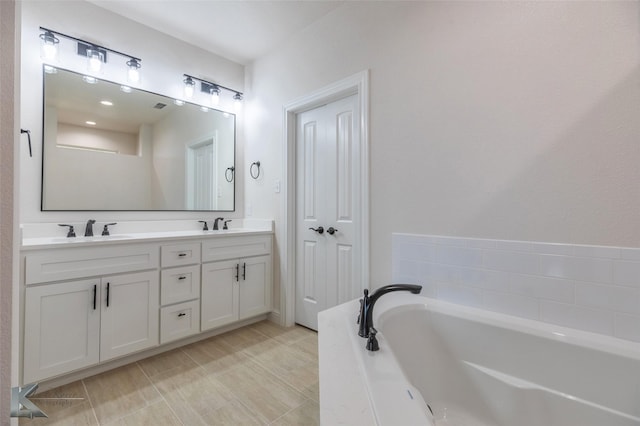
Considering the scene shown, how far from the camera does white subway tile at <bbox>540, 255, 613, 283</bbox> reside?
117 cm

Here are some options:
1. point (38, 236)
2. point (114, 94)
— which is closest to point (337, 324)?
point (38, 236)

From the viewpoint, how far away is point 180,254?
83.4 inches

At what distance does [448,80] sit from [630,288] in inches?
49.3

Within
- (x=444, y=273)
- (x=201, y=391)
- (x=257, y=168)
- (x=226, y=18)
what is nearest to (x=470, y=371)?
(x=444, y=273)

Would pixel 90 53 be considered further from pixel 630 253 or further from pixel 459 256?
pixel 630 253

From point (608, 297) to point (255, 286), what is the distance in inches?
90.2

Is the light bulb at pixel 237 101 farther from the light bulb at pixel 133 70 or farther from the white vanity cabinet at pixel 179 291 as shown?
the white vanity cabinet at pixel 179 291

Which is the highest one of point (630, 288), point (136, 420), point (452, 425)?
point (630, 288)

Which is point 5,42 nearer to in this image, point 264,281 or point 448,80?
point 448,80

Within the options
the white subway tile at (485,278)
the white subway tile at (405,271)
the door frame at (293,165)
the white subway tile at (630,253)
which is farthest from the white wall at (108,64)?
the white subway tile at (630,253)

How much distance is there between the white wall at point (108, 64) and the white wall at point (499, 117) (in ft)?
4.60

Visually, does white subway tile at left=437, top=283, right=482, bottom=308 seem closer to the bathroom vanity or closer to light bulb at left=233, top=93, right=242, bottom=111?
the bathroom vanity

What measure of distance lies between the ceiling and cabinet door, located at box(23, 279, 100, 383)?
81.4 inches

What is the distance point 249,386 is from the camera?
1.69 metres
